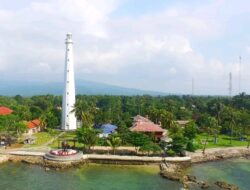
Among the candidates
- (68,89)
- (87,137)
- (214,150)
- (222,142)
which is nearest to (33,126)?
(68,89)

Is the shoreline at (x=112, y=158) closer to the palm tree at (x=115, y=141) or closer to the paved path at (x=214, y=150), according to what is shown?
the palm tree at (x=115, y=141)

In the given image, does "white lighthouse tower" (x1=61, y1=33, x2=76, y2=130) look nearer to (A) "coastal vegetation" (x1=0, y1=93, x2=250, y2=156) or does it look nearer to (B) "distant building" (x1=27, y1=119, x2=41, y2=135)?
(A) "coastal vegetation" (x1=0, y1=93, x2=250, y2=156)

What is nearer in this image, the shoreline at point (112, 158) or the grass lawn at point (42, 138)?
the shoreline at point (112, 158)

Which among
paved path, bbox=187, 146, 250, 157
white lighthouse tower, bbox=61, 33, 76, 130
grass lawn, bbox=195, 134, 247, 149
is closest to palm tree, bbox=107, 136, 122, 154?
paved path, bbox=187, 146, 250, 157

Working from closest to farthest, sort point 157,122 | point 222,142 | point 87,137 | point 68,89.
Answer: point 87,137 < point 222,142 < point 68,89 < point 157,122

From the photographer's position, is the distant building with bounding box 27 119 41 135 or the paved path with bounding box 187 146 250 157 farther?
the distant building with bounding box 27 119 41 135

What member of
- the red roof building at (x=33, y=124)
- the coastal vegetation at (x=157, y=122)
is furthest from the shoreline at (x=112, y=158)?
the red roof building at (x=33, y=124)

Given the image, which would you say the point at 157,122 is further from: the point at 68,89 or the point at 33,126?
the point at 33,126

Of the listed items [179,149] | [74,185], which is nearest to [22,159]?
[74,185]
